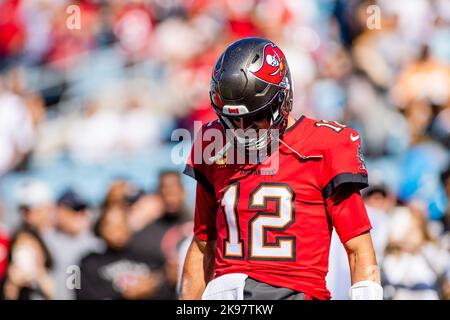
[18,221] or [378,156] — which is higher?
[378,156]

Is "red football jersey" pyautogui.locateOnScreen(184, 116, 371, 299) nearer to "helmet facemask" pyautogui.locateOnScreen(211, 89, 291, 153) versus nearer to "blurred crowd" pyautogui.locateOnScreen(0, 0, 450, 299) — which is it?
"helmet facemask" pyautogui.locateOnScreen(211, 89, 291, 153)

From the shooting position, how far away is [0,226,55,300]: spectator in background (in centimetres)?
788

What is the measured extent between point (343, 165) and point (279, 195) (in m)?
0.33

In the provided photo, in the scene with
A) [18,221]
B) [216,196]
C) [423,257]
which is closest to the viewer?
[216,196]

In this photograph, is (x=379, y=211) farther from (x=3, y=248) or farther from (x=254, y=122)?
(x=254, y=122)

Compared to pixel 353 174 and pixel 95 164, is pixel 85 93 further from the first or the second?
pixel 353 174

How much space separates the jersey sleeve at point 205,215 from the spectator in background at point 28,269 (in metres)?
3.61

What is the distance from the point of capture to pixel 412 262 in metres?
7.41

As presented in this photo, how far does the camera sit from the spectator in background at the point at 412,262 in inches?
285

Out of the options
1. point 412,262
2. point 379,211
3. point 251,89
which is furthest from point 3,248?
point 251,89

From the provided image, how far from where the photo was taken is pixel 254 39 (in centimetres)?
419

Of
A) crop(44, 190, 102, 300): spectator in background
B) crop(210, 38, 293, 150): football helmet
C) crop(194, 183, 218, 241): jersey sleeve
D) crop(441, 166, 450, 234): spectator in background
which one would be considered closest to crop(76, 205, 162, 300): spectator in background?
crop(44, 190, 102, 300): spectator in background
